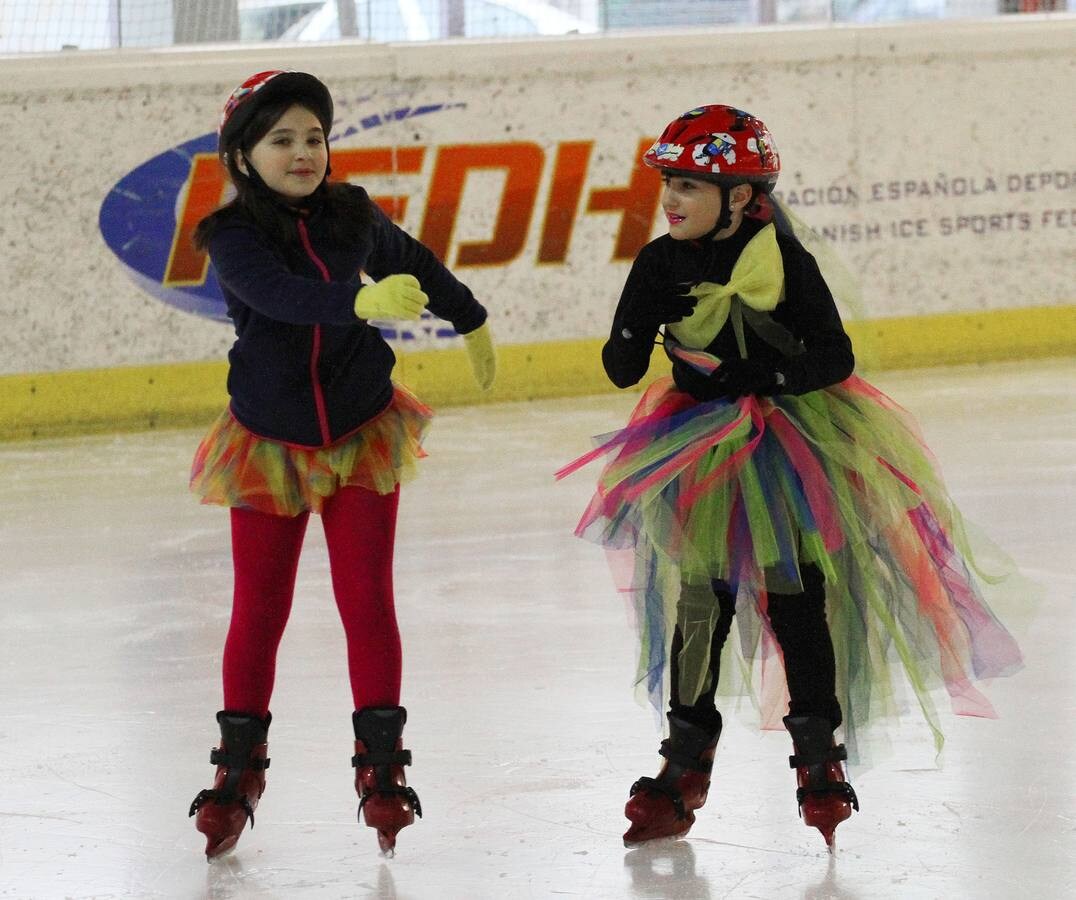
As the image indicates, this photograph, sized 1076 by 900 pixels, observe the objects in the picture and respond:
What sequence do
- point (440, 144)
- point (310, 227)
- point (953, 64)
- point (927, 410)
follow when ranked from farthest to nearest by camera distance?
point (953, 64)
point (440, 144)
point (927, 410)
point (310, 227)

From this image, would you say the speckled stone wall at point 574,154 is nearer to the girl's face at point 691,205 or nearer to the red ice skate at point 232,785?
the red ice skate at point 232,785

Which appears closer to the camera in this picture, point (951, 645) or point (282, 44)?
point (951, 645)

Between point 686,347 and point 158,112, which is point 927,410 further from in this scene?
point 686,347

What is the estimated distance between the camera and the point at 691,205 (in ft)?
8.16

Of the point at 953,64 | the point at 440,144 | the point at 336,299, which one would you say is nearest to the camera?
the point at 336,299

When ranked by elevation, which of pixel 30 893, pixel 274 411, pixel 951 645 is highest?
pixel 274 411

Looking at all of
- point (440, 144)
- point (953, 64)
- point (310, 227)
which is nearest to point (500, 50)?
point (440, 144)

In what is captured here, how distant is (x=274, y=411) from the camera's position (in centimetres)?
251

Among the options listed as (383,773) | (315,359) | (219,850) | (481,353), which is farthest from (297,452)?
(219,850)

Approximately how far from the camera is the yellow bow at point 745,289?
8.03 feet

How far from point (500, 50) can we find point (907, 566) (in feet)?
15.8

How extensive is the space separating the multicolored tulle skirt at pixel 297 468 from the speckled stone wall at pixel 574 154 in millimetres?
4221

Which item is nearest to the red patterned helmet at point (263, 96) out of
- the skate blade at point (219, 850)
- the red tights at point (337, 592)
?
the red tights at point (337, 592)

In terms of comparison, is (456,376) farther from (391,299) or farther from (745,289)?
(391,299)
